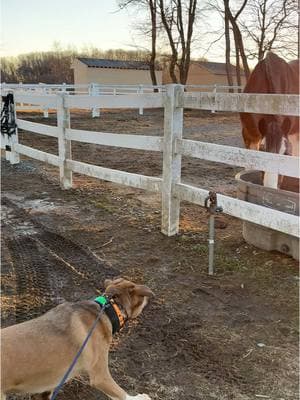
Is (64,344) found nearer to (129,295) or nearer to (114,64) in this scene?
(129,295)

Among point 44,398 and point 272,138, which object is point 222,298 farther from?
point 272,138

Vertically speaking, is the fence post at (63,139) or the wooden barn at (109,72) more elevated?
the wooden barn at (109,72)

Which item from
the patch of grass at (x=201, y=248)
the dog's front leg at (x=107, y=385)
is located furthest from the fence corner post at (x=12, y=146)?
the dog's front leg at (x=107, y=385)

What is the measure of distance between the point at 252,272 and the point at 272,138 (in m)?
1.57

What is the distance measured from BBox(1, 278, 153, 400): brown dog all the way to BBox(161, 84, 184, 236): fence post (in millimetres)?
2200

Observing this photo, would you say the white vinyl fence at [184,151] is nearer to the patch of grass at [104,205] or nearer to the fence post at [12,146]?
the patch of grass at [104,205]

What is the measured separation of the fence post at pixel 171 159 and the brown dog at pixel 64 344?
2200 millimetres

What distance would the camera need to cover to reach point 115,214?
548 centimetres

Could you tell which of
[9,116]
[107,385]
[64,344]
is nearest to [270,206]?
[107,385]

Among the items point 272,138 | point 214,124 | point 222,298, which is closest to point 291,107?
point 272,138

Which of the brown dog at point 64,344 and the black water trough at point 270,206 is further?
the black water trough at point 270,206

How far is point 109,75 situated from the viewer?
41.2 meters

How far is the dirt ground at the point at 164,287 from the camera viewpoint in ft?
8.23

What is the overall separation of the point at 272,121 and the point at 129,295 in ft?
9.43
